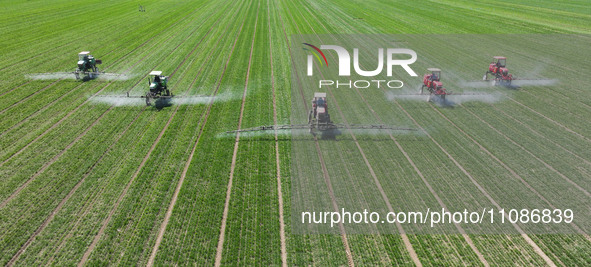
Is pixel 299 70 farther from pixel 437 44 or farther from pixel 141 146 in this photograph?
pixel 437 44

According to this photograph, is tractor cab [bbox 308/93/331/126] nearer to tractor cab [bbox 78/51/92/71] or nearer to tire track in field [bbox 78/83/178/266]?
tire track in field [bbox 78/83/178/266]

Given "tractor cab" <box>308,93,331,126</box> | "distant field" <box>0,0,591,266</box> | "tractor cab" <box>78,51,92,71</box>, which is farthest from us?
"tractor cab" <box>78,51,92,71</box>

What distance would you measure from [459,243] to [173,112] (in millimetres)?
18301

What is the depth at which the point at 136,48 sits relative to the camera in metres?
36.6

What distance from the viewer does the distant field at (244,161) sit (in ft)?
37.5

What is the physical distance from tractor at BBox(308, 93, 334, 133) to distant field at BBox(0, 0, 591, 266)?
1.01 metres

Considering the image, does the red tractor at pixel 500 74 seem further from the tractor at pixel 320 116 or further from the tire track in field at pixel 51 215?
the tire track in field at pixel 51 215

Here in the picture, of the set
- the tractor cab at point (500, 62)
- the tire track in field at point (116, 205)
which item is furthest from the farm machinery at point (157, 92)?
the tractor cab at point (500, 62)

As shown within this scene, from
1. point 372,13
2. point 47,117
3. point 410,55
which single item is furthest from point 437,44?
point 47,117

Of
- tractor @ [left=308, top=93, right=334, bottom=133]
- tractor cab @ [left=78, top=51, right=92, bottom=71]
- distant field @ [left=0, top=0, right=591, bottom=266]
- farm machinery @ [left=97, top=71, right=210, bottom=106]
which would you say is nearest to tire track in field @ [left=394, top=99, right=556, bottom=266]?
distant field @ [left=0, top=0, right=591, bottom=266]

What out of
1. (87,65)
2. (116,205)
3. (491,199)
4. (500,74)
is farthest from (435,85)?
(87,65)

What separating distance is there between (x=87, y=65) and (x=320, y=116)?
21.9m

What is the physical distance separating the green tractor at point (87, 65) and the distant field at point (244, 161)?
1365 mm

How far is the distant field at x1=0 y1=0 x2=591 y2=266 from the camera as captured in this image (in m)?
11.4
